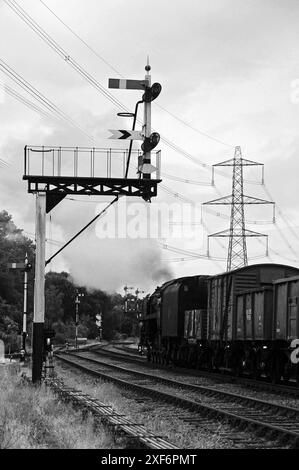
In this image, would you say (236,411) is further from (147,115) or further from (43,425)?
(147,115)

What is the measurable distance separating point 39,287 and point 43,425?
393 inches

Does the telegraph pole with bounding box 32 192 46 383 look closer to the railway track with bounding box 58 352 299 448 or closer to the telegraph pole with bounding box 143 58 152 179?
the railway track with bounding box 58 352 299 448

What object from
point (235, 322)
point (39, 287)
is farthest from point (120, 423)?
point (235, 322)

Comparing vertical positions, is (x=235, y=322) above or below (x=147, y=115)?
below

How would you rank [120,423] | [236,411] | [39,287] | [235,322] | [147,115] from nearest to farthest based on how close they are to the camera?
[120,423]
[236,411]
[147,115]
[39,287]
[235,322]

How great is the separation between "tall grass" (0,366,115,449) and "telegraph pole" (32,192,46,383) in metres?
3.46

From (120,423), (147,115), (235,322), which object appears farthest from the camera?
(235,322)

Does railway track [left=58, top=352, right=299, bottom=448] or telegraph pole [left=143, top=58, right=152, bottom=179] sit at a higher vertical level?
telegraph pole [left=143, top=58, right=152, bottom=179]

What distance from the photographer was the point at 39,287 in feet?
74.3

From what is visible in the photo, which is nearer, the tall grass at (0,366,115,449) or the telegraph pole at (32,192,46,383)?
the tall grass at (0,366,115,449)

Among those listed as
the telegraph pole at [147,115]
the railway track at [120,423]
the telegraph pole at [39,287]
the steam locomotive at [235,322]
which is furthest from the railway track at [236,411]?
the telegraph pole at [147,115]

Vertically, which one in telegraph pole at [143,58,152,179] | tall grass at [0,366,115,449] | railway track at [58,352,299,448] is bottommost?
railway track at [58,352,299,448]

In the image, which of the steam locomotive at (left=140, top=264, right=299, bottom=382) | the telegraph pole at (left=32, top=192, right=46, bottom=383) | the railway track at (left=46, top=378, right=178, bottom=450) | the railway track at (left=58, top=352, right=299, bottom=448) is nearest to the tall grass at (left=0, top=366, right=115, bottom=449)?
the railway track at (left=46, top=378, right=178, bottom=450)

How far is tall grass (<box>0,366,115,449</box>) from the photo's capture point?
10473mm
